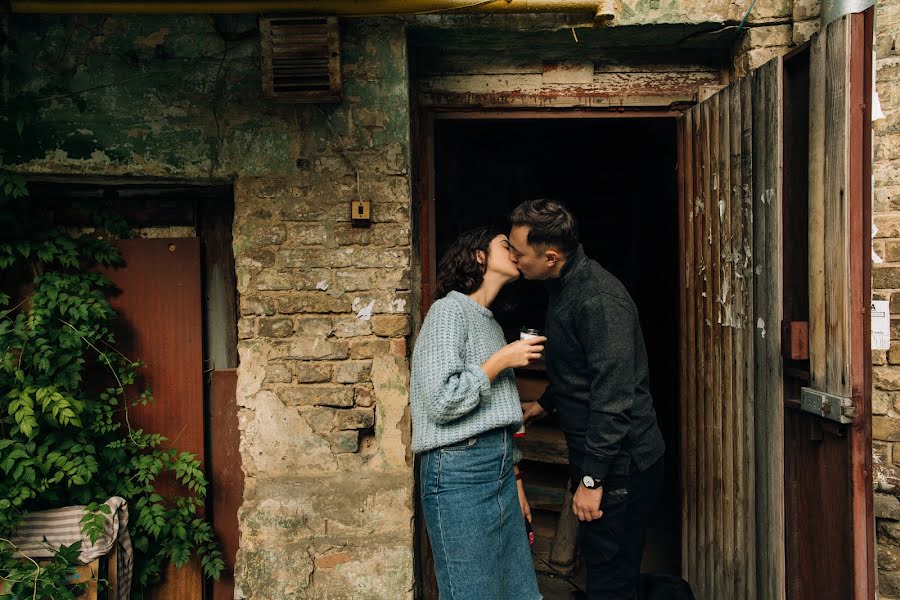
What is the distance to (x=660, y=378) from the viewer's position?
567 cm

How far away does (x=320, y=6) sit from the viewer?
8.32 ft

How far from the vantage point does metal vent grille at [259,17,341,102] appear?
2.56 meters

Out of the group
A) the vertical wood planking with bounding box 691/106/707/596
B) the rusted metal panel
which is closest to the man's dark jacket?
the vertical wood planking with bounding box 691/106/707/596

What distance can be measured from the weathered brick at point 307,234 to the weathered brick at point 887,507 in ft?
9.33

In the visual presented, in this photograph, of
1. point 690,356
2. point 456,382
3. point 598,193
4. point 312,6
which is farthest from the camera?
point 598,193

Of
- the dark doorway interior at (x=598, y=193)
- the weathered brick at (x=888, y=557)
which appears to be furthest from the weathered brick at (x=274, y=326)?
the weathered brick at (x=888, y=557)

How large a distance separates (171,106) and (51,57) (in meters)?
0.58

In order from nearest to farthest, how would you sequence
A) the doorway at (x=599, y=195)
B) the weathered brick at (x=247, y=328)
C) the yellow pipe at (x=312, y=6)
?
1. the yellow pipe at (x=312, y=6)
2. the weathered brick at (x=247, y=328)
3. the doorway at (x=599, y=195)

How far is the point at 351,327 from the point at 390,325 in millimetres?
186

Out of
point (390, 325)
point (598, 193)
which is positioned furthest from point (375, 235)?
point (598, 193)

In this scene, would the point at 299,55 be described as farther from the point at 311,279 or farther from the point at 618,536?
the point at 618,536

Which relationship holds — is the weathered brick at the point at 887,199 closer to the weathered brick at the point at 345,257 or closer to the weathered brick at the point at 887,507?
the weathered brick at the point at 887,507

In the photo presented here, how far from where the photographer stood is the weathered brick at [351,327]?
2.79 metres

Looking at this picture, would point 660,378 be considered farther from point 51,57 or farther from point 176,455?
point 51,57
